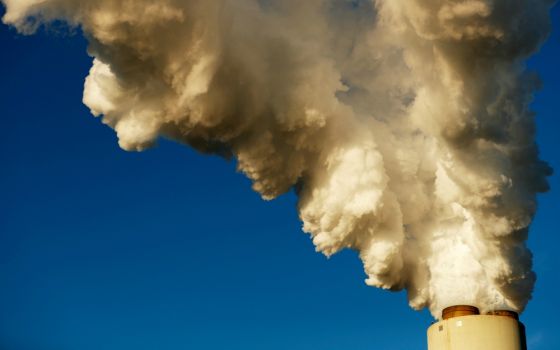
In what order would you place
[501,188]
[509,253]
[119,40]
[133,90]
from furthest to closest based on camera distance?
[509,253] < [501,188] < [133,90] < [119,40]

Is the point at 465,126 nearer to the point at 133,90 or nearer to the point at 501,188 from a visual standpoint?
the point at 501,188

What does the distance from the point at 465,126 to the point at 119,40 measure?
17.3 meters

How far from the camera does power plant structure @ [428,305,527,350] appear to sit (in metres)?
39.4

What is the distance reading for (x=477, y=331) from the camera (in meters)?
39.5

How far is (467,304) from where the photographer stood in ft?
139

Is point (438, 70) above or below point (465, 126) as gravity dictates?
above

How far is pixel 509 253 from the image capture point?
40.3m

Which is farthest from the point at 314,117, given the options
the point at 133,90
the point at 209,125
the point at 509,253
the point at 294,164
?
the point at 509,253

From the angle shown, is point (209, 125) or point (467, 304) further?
point (467, 304)

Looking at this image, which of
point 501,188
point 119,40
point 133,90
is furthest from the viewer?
point 501,188

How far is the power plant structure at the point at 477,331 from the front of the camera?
129 ft

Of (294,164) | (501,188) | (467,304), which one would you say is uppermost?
(294,164)

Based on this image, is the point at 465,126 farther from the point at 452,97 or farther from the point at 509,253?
the point at 509,253

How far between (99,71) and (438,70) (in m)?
17.3
